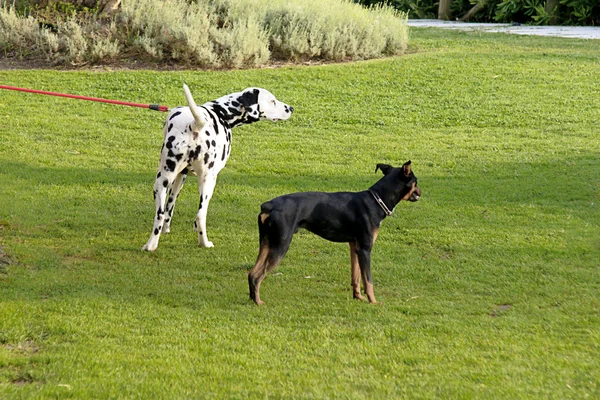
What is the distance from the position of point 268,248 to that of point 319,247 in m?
2.23

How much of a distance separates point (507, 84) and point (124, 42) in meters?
7.94

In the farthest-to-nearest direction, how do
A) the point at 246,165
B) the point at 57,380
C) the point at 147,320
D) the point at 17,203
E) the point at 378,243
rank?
the point at 246,165 → the point at 17,203 → the point at 378,243 → the point at 147,320 → the point at 57,380

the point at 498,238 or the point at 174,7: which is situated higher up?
the point at 174,7

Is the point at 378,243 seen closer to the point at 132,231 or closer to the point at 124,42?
the point at 132,231

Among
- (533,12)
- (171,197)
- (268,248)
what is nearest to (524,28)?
(533,12)

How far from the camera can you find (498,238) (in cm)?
979

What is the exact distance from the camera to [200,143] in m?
8.86

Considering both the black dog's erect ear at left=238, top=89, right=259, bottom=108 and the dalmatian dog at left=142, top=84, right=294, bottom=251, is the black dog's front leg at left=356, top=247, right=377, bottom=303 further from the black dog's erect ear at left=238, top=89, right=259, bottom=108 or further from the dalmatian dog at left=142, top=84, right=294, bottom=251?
the black dog's erect ear at left=238, top=89, right=259, bottom=108

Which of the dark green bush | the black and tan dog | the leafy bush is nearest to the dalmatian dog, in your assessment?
the black and tan dog

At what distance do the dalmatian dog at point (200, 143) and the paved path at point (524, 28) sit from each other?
1558 cm

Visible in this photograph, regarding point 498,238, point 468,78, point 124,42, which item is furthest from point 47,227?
point 468,78

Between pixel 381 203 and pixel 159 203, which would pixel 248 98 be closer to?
pixel 159 203

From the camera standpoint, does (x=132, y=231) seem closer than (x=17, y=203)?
Yes

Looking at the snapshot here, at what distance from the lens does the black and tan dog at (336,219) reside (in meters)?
7.19
